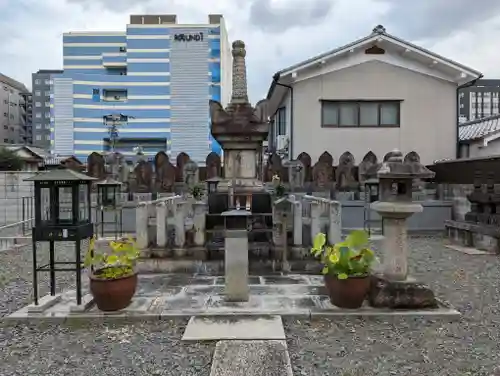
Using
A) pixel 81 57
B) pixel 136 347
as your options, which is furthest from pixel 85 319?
pixel 81 57

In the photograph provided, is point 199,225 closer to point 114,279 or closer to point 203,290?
point 203,290

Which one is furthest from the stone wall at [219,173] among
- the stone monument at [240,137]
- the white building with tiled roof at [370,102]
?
the stone monument at [240,137]

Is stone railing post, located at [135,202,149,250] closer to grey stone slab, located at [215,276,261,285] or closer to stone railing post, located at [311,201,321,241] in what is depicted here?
grey stone slab, located at [215,276,261,285]

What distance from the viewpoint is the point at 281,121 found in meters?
20.3

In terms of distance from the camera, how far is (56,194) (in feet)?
17.0

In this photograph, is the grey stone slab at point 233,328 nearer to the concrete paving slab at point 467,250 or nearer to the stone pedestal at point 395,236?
the stone pedestal at point 395,236

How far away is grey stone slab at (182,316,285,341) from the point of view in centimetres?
433

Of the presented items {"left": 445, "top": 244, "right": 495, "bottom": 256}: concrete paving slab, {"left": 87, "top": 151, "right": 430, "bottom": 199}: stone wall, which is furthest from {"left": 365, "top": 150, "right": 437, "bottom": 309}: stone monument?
{"left": 87, "top": 151, "right": 430, "bottom": 199}: stone wall

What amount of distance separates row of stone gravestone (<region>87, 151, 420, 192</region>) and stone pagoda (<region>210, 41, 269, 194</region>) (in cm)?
509

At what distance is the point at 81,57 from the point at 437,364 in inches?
2565

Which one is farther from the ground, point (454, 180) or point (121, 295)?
point (454, 180)

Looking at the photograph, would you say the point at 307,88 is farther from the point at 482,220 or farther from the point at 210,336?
the point at 210,336

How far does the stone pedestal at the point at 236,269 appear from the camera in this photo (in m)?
5.39

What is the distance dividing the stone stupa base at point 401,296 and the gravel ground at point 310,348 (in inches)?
10.7
